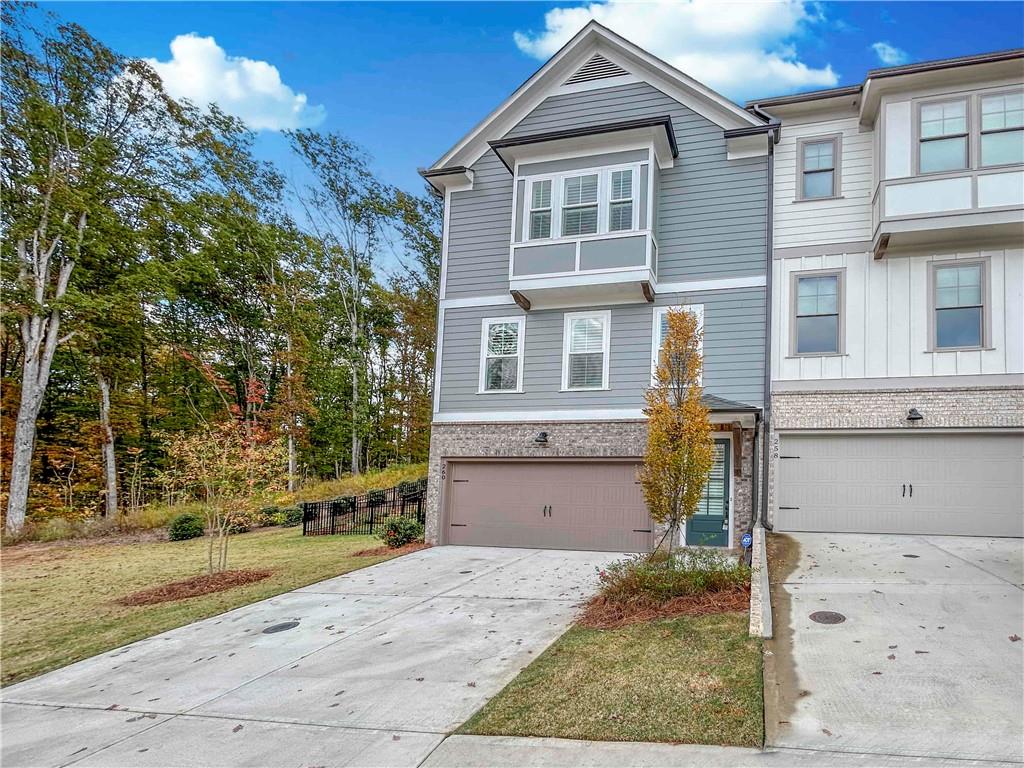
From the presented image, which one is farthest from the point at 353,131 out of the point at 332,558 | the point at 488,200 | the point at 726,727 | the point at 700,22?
the point at 726,727

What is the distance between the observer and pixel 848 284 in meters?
11.8

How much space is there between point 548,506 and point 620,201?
6179mm

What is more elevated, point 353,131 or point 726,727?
point 353,131

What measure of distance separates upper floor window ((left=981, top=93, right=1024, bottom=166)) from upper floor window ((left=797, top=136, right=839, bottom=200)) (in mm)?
2261

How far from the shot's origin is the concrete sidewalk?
375 cm

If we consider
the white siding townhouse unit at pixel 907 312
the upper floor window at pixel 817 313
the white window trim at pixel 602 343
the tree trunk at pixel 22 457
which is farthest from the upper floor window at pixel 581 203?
the tree trunk at pixel 22 457

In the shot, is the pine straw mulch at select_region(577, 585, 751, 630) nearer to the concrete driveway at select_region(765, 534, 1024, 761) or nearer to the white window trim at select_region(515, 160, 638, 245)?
the concrete driveway at select_region(765, 534, 1024, 761)

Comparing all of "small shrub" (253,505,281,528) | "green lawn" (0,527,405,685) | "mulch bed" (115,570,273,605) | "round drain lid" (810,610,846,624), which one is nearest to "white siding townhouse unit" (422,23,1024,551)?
"green lawn" (0,527,405,685)

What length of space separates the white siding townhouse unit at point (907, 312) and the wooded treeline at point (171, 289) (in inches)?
533

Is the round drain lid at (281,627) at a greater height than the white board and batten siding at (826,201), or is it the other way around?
the white board and batten siding at (826,201)

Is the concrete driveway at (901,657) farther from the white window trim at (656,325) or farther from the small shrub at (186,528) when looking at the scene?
the small shrub at (186,528)

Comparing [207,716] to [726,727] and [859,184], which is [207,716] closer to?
[726,727]

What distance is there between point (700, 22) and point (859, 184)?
5.04 metres

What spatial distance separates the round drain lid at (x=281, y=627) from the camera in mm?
7641
